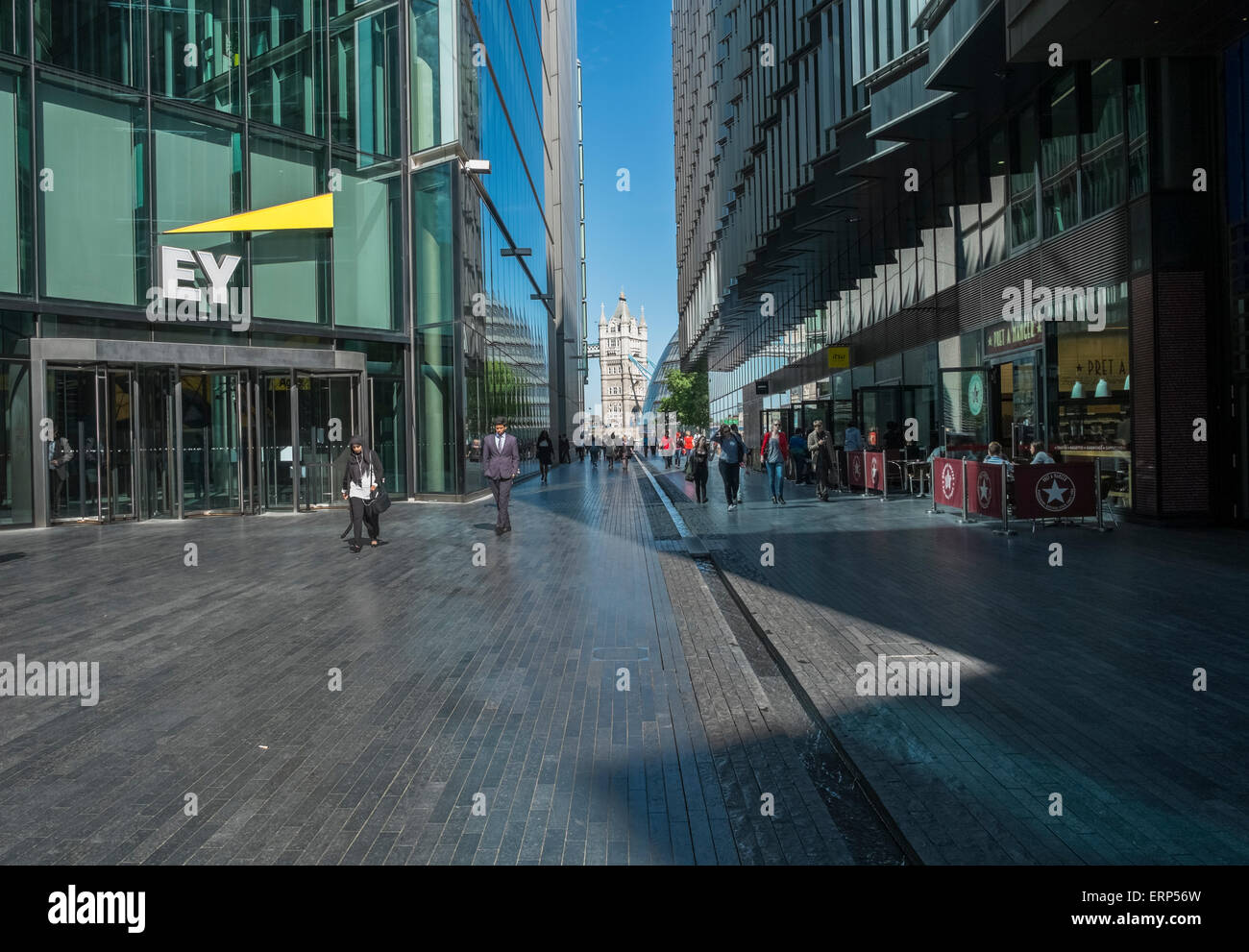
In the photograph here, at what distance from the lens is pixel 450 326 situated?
25266mm

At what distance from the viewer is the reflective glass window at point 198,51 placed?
66.3ft

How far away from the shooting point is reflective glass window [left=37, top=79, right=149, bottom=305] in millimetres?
18297

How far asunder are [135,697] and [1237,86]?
49.8 ft

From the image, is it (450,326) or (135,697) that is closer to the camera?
(135,697)

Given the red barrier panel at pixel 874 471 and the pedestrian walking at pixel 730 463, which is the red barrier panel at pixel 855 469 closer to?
the red barrier panel at pixel 874 471

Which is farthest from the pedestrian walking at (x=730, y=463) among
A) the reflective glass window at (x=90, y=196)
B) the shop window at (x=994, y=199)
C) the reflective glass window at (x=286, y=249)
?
the reflective glass window at (x=90, y=196)

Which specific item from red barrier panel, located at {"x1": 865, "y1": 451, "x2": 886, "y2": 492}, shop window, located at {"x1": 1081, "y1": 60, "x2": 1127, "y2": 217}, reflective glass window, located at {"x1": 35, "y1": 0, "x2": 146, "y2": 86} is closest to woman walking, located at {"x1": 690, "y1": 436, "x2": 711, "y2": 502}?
red barrier panel, located at {"x1": 865, "y1": 451, "x2": 886, "y2": 492}

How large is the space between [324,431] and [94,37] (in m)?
8.73

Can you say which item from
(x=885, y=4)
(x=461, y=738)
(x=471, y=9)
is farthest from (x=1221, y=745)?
(x=471, y=9)

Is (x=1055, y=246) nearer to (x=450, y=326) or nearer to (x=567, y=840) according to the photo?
(x=450, y=326)

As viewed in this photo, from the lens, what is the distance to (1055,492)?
48.6 feet

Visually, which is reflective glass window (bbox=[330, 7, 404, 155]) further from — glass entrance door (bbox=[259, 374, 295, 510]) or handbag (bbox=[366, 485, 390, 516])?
handbag (bbox=[366, 485, 390, 516])

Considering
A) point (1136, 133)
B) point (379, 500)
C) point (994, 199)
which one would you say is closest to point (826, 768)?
point (379, 500)

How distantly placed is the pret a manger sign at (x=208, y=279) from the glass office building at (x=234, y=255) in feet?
0.15
